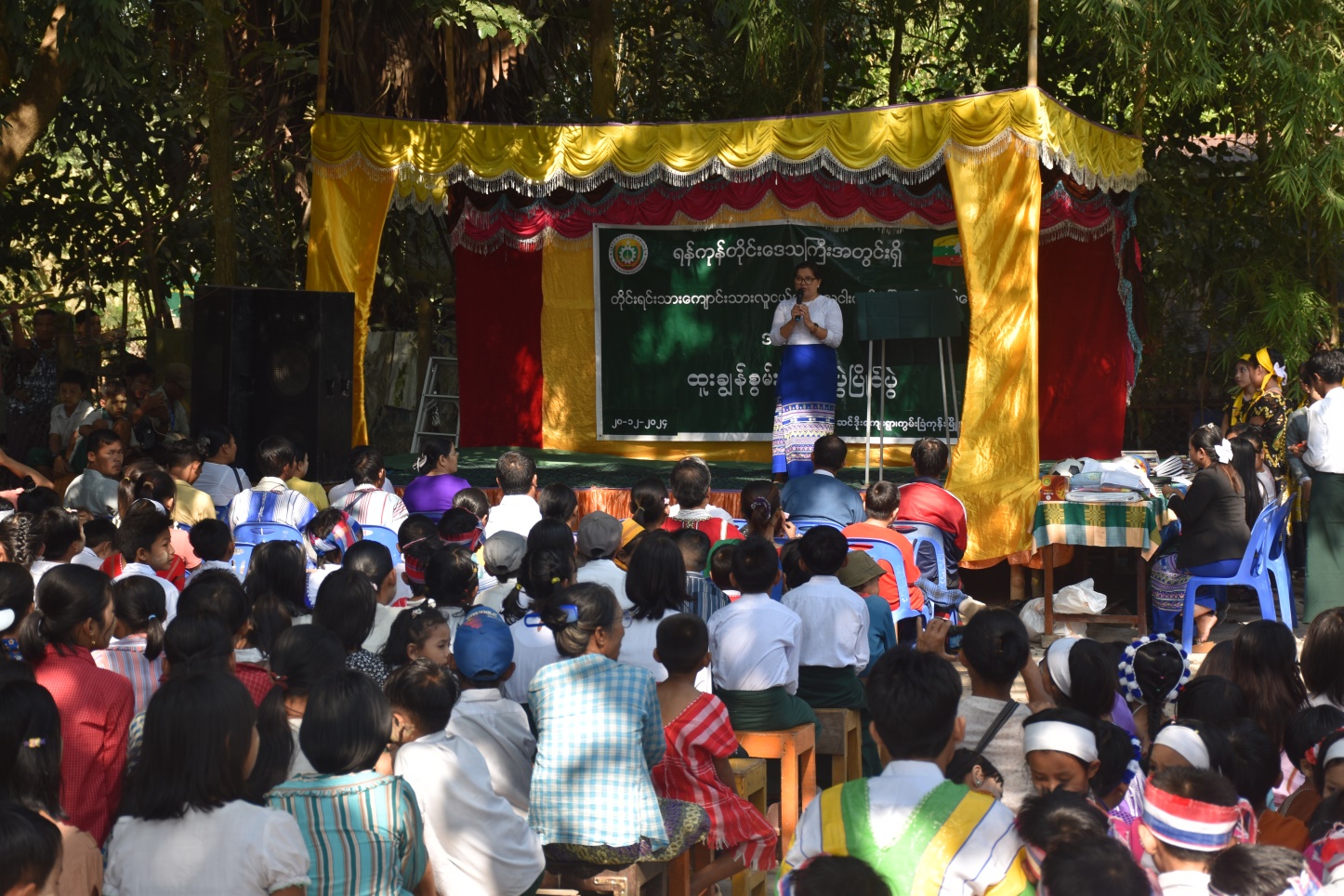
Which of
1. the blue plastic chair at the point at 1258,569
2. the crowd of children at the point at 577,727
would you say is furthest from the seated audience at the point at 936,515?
the blue plastic chair at the point at 1258,569

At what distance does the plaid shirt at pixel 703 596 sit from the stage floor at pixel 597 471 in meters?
4.29

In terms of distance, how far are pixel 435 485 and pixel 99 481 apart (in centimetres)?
140

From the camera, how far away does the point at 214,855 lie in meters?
2.44

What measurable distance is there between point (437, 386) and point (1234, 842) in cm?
974

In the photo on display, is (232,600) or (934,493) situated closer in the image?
(232,600)

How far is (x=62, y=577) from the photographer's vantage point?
10.9 feet

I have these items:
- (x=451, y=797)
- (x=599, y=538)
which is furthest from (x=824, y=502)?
(x=451, y=797)

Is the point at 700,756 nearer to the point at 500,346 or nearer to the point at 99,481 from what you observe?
the point at 99,481

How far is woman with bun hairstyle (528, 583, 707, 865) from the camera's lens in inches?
130

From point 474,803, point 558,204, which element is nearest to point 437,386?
point 558,204

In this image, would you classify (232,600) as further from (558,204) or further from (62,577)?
(558,204)

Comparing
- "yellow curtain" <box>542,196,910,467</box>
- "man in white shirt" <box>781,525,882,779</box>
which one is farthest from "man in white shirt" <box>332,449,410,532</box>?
"yellow curtain" <box>542,196,910,467</box>

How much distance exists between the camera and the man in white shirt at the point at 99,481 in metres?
6.07

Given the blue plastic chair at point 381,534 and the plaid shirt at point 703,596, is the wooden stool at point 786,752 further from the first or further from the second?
the blue plastic chair at point 381,534
